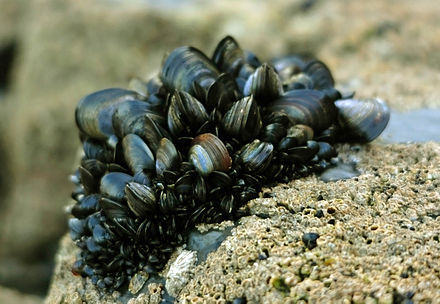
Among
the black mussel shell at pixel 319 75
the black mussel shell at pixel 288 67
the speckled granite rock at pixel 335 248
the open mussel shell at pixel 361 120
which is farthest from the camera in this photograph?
the black mussel shell at pixel 288 67

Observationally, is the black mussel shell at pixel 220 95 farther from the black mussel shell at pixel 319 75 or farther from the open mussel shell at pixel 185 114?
the black mussel shell at pixel 319 75

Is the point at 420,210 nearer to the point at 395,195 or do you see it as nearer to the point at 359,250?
the point at 395,195

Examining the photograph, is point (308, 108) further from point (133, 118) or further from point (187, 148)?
point (133, 118)

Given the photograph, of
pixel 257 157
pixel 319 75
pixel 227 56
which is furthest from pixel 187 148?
pixel 319 75

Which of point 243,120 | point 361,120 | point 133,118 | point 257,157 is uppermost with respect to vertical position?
point 133,118

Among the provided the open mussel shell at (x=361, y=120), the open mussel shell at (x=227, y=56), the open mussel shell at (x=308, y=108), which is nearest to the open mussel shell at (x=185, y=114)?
the open mussel shell at (x=308, y=108)

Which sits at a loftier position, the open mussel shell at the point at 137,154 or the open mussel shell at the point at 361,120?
the open mussel shell at the point at 137,154
